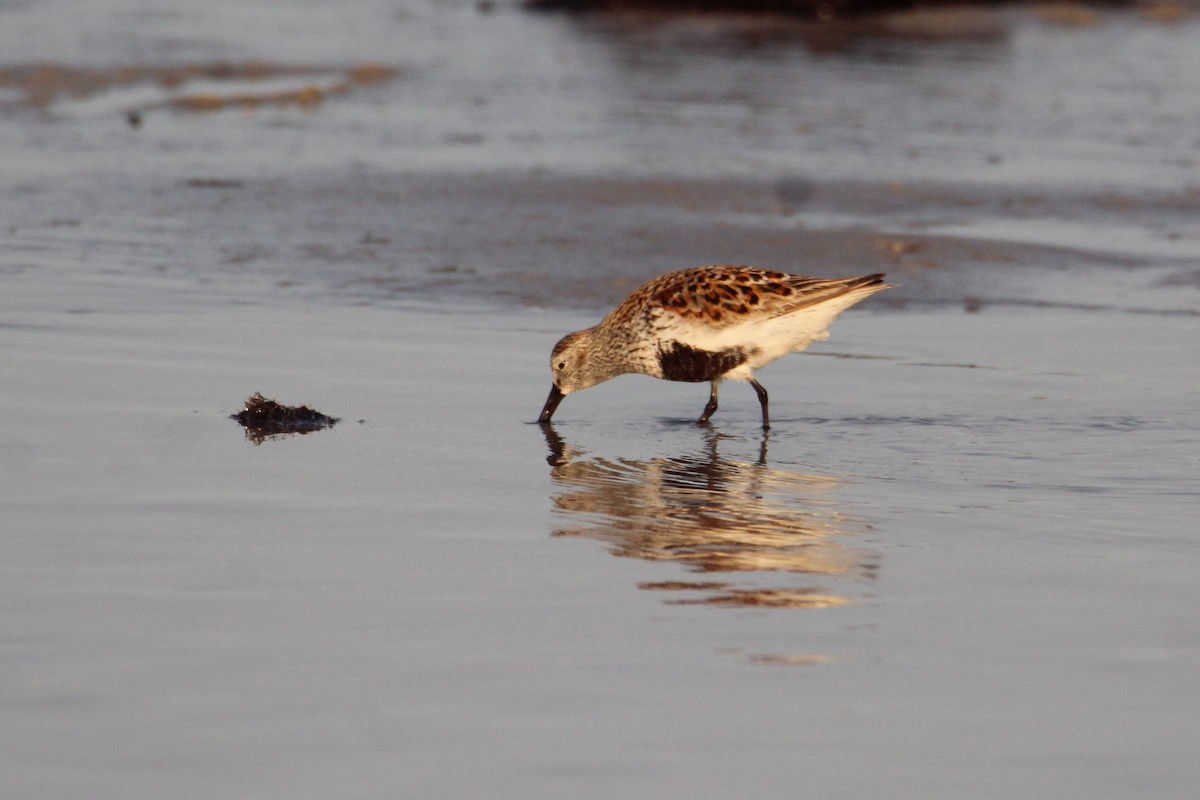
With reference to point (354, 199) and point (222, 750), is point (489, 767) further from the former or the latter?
point (354, 199)

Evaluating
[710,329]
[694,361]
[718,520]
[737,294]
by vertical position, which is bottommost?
[718,520]

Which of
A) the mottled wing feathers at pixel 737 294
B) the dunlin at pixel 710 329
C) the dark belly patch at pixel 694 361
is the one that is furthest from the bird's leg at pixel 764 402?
A: the mottled wing feathers at pixel 737 294

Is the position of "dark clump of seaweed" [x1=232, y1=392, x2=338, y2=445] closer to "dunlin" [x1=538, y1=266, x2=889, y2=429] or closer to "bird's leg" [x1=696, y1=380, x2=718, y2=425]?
"dunlin" [x1=538, y1=266, x2=889, y2=429]

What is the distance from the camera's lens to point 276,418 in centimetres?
785

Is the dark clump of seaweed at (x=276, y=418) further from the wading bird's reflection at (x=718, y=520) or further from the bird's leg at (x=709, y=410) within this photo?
the bird's leg at (x=709, y=410)

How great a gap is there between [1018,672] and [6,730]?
2.57m

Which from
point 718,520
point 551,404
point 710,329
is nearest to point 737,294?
point 710,329

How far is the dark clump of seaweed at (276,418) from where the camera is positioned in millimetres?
7797

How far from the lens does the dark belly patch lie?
336 inches

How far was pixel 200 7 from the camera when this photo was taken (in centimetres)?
2636

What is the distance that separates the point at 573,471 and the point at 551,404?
44.5 inches

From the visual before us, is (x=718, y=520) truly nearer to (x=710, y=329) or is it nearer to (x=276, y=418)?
(x=710, y=329)

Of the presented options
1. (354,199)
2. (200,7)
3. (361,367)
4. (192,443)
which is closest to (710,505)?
(192,443)

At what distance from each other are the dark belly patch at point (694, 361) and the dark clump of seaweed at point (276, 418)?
1702mm
